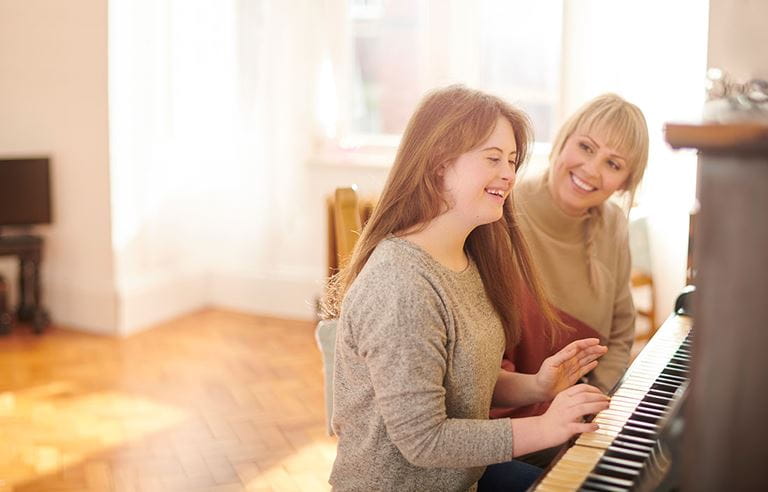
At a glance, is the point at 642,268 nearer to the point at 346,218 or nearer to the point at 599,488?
the point at 346,218

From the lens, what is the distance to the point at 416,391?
154 centimetres

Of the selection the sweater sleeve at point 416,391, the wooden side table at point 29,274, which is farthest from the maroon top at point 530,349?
the wooden side table at point 29,274

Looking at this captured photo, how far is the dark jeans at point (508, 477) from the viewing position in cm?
190

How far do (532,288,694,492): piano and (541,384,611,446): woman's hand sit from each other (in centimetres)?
2

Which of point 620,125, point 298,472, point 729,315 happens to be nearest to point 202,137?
point 298,472

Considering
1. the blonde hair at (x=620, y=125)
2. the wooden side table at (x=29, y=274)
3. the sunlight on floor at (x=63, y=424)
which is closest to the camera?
the blonde hair at (x=620, y=125)

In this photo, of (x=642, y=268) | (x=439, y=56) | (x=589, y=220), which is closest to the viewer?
(x=589, y=220)

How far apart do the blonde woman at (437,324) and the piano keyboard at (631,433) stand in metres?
0.05

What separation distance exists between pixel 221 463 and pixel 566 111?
232cm

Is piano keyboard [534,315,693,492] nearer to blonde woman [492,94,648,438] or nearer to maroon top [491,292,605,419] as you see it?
maroon top [491,292,605,419]

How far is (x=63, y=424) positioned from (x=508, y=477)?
7.77ft

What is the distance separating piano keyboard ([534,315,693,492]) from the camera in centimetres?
137

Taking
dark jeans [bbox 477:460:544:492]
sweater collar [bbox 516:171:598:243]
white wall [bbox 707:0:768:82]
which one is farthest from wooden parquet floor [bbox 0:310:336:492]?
white wall [bbox 707:0:768:82]

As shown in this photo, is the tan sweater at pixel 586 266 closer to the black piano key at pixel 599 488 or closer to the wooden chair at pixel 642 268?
the black piano key at pixel 599 488
